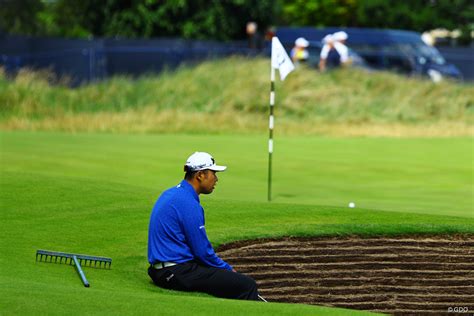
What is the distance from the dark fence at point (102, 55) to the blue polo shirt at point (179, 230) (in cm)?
3916

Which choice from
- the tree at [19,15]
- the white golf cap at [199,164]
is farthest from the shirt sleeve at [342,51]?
the white golf cap at [199,164]

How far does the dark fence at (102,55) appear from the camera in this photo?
55003 millimetres

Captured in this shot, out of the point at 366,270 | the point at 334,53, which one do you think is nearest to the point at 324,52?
the point at 334,53

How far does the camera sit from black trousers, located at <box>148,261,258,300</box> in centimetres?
1263

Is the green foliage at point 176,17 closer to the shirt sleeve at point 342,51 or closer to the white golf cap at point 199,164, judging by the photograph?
the shirt sleeve at point 342,51

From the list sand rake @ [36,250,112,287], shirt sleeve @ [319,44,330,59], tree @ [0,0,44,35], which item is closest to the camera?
sand rake @ [36,250,112,287]

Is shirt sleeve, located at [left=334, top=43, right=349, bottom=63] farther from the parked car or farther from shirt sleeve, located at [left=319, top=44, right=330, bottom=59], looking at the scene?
the parked car

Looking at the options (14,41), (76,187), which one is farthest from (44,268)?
(14,41)

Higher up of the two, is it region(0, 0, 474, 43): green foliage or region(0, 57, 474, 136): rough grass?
region(0, 0, 474, 43): green foliage

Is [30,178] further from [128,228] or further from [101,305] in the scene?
[101,305]

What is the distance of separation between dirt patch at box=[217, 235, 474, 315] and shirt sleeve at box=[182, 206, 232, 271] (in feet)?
4.56

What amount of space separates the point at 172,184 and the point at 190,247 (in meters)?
10.3

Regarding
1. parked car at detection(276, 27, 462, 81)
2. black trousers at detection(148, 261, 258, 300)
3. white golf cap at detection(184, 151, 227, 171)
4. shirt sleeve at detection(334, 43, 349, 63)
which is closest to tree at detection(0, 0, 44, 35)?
parked car at detection(276, 27, 462, 81)

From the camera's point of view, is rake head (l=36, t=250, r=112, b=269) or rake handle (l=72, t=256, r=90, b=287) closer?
rake handle (l=72, t=256, r=90, b=287)
